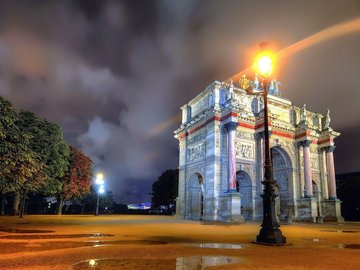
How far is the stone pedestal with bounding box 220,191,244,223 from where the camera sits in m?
26.1

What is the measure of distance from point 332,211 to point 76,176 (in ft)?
114

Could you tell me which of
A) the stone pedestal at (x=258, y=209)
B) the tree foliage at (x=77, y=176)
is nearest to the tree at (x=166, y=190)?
the tree foliage at (x=77, y=176)

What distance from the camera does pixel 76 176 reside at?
4253 cm

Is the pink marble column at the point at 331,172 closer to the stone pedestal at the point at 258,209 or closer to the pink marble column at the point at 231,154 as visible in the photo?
the stone pedestal at the point at 258,209

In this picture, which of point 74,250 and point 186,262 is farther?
point 74,250

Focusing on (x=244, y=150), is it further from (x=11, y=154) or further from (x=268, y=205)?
(x=11, y=154)

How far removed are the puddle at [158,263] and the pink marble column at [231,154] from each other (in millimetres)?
20767

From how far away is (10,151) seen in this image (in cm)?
2200

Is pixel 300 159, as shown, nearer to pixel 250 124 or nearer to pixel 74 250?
pixel 250 124

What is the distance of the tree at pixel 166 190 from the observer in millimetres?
68188

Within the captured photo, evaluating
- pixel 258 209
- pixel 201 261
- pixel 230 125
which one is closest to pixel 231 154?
pixel 230 125

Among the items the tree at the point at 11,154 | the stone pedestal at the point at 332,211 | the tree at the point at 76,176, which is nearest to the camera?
the tree at the point at 11,154

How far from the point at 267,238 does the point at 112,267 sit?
248 inches

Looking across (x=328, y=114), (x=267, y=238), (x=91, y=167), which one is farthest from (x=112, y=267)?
(x=91, y=167)
